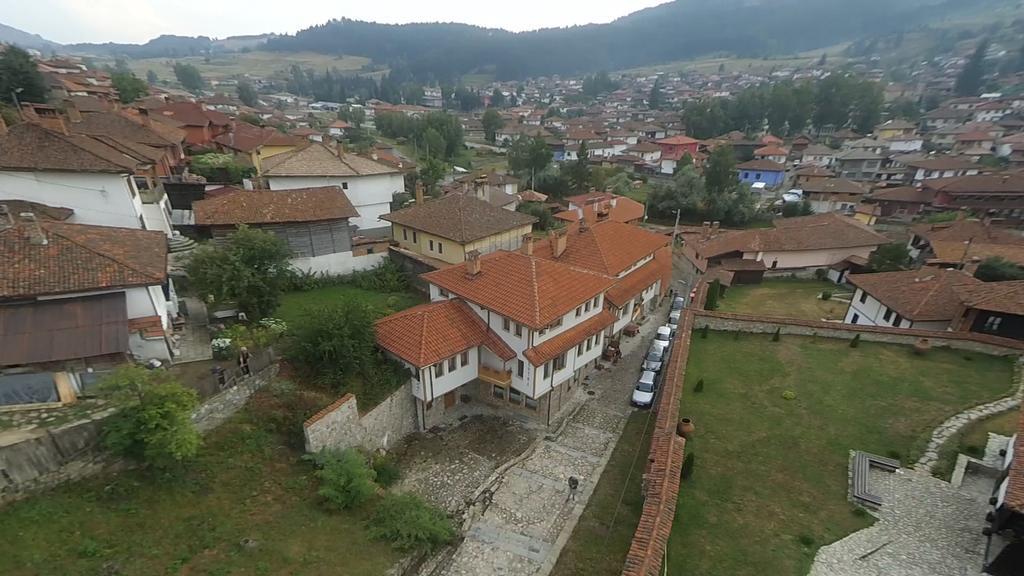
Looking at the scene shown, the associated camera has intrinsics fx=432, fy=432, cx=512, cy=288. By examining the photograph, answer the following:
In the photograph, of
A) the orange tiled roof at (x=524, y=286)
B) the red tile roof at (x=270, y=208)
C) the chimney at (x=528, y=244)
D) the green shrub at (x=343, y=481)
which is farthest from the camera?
the chimney at (x=528, y=244)

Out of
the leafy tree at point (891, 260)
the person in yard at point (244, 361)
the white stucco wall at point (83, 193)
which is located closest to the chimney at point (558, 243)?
the person in yard at point (244, 361)

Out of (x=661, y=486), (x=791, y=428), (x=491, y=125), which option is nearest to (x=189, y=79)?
(x=491, y=125)

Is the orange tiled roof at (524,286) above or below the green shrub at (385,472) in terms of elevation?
above

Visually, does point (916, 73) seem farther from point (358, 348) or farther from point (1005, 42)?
point (358, 348)

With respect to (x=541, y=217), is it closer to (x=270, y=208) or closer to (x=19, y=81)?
(x=270, y=208)

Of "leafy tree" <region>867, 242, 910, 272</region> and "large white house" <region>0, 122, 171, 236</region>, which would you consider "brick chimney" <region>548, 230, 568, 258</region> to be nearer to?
"large white house" <region>0, 122, 171, 236</region>

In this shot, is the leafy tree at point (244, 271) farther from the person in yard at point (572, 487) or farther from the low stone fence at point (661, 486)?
the low stone fence at point (661, 486)
